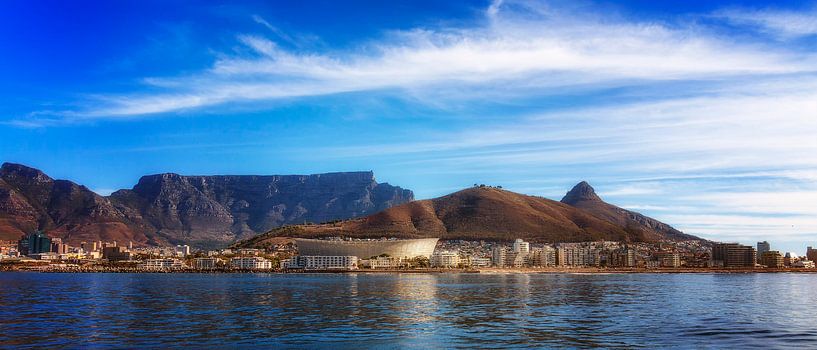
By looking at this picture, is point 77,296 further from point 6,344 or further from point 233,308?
point 6,344

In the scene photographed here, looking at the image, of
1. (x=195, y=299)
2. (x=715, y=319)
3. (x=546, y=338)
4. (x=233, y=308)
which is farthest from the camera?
(x=195, y=299)

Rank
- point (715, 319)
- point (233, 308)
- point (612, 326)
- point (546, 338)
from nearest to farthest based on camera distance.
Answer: point (546, 338) → point (612, 326) → point (715, 319) → point (233, 308)

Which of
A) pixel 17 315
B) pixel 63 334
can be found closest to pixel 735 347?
pixel 63 334

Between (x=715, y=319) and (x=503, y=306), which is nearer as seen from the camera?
(x=715, y=319)

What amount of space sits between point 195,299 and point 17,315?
22.4 meters

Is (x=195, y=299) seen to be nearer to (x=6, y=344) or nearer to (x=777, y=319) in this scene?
(x=6, y=344)

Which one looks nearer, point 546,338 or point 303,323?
point 546,338

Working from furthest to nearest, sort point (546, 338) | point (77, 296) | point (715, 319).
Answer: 1. point (77, 296)
2. point (715, 319)
3. point (546, 338)

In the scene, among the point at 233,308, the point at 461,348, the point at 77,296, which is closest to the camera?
the point at 461,348

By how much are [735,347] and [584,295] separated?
46412 millimetres

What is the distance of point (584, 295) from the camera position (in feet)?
293

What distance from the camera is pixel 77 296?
87125mm

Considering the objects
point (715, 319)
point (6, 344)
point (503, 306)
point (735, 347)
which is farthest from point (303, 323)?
point (715, 319)

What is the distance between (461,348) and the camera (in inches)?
1654
